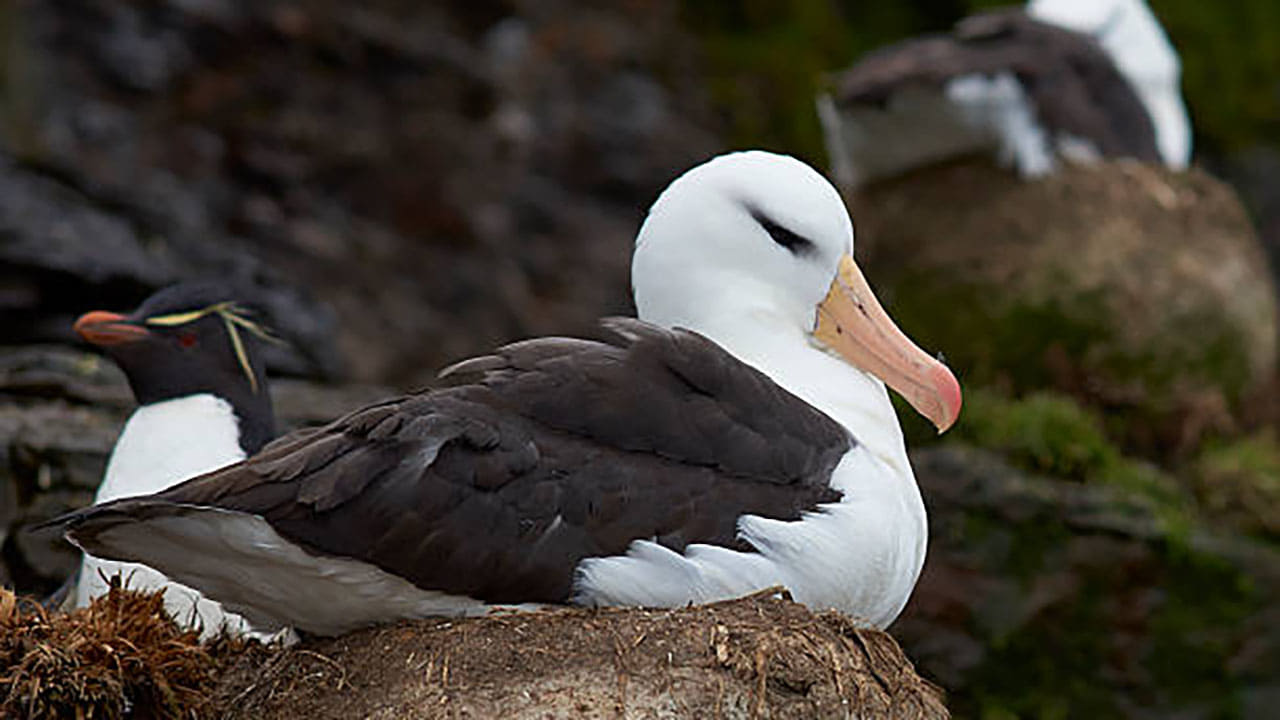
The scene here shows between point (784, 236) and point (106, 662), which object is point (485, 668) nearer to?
point (106, 662)

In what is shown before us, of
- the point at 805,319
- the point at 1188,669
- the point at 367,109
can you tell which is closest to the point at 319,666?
the point at 805,319

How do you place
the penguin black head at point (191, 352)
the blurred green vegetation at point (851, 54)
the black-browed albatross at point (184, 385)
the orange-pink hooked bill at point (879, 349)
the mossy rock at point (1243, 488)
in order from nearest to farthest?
the orange-pink hooked bill at point (879, 349) < the black-browed albatross at point (184, 385) < the penguin black head at point (191, 352) < the mossy rock at point (1243, 488) < the blurred green vegetation at point (851, 54)

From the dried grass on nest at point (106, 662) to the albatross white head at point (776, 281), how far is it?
1.45 metres

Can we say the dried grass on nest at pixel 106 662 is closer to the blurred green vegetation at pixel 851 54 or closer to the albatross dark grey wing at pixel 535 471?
the albatross dark grey wing at pixel 535 471

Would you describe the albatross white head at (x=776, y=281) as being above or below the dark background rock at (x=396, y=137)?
above

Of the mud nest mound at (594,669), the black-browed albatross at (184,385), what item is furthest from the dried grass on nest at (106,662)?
the black-browed albatross at (184,385)

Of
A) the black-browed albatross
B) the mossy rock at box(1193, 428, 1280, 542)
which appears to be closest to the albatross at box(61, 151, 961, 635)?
the black-browed albatross

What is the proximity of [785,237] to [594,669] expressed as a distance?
4.97ft

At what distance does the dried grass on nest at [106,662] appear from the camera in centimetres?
419

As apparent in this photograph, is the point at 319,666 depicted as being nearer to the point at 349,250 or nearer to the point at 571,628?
the point at 571,628

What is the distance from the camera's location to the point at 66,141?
13.5 meters

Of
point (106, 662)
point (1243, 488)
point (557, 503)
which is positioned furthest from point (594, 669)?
point (1243, 488)

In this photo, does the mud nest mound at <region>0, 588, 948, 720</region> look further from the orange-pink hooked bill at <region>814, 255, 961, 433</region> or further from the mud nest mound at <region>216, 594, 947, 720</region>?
the orange-pink hooked bill at <region>814, 255, 961, 433</region>

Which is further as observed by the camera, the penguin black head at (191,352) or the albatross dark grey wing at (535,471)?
the penguin black head at (191,352)
